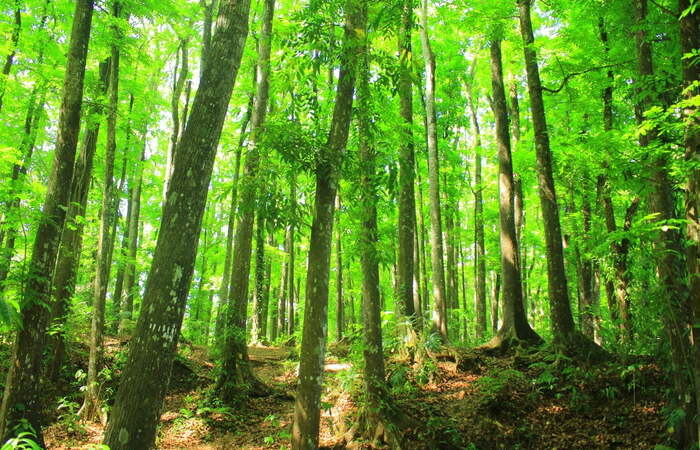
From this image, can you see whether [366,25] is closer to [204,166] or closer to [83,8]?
[204,166]

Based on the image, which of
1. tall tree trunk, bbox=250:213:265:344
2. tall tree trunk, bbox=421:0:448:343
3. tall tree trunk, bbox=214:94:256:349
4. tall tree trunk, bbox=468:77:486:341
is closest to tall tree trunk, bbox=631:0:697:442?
tall tree trunk, bbox=421:0:448:343

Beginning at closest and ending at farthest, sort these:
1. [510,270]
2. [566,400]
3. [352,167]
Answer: [352,167], [566,400], [510,270]

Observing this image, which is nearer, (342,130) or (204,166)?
(204,166)

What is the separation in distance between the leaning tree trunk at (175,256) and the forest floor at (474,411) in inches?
128

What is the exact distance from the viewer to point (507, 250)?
36.6 feet

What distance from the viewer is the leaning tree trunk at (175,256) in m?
3.68

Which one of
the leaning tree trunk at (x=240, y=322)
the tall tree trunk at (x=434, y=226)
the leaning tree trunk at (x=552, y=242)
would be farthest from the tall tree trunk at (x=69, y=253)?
the leaning tree trunk at (x=552, y=242)

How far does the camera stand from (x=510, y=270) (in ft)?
35.9

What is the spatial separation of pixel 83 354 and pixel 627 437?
1141cm

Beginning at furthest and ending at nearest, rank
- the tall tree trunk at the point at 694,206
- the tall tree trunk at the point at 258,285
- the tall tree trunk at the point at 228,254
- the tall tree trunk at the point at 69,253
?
the tall tree trunk at the point at 258,285 < the tall tree trunk at the point at 69,253 < the tall tree trunk at the point at 228,254 < the tall tree trunk at the point at 694,206

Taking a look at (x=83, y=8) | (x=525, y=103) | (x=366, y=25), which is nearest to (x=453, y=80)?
(x=525, y=103)

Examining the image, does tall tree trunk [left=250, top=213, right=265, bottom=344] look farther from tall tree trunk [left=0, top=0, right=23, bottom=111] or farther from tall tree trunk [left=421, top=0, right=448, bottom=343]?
tall tree trunk [left=0, top=0, right=23, bottom=111]

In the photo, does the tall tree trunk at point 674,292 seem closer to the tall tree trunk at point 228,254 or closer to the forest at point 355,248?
the forest at point 355,248

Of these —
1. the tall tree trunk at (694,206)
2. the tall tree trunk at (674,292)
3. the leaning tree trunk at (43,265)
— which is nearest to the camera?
the tall tree trunk at (694,206)
